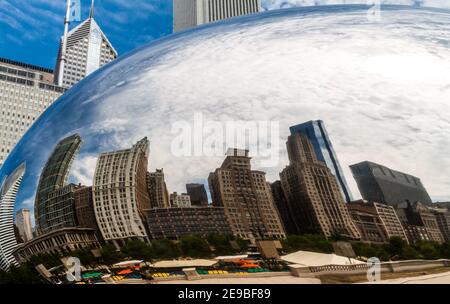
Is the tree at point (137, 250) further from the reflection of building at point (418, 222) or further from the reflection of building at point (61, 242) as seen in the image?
the reflection of building at point (418, 222)

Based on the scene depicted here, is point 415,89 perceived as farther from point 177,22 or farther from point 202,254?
point 177,22

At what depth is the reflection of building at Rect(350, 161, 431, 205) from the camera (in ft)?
10.5

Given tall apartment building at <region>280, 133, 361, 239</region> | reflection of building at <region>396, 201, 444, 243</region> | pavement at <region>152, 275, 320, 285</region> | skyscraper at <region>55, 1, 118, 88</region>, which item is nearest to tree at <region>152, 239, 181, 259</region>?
pavement at <region>152, 275, 320, 285</region>

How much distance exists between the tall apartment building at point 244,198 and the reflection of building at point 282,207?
0.03m

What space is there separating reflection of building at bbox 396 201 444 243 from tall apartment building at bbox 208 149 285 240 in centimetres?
81

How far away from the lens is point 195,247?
332 cm

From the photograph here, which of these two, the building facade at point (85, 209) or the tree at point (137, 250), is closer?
the tree at point (137, 250)

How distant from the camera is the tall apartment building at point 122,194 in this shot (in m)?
3.33

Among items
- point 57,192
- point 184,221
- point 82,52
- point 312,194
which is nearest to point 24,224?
point 57,192

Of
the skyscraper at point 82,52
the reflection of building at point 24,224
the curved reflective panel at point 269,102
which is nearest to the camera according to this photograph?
the curved reflective panel at point 269,102

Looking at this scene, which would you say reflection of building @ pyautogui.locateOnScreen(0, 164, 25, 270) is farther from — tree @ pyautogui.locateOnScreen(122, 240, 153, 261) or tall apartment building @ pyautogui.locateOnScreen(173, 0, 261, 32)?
tall apartment building @ pyautogui.locateOnScreen(173, 0, 261, 32)

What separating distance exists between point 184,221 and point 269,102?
100 centimetres

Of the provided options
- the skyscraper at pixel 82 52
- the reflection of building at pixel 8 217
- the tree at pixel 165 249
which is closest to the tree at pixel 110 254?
the tree at pixel 165 249

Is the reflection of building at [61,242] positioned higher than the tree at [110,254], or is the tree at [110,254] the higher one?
the reflection of building at [61,242]
